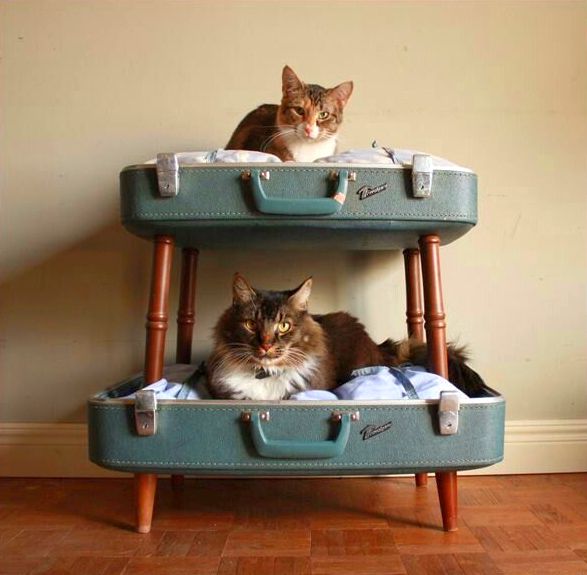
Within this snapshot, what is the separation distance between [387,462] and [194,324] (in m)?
0.68

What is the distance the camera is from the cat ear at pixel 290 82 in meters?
1.29

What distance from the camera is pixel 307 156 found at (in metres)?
1.29

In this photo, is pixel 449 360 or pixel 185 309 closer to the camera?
pixel 449 360

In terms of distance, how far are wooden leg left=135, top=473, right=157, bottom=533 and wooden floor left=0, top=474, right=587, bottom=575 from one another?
2 cm

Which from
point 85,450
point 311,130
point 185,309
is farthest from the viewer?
point 85,450

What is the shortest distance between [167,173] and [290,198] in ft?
0.72

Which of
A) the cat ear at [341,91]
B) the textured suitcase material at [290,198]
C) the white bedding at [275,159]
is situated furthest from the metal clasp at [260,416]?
the cat ear at [341,91]

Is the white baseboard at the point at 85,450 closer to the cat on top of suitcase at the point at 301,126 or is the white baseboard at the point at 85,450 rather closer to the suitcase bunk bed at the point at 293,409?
the suitcase bunk bed at the point at 293,409

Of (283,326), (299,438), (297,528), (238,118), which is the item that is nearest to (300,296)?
(283,326)

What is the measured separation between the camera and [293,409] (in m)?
1.08

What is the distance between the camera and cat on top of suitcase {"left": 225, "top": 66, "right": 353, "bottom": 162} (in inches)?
50.5

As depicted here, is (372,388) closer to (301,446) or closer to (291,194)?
(301,446)

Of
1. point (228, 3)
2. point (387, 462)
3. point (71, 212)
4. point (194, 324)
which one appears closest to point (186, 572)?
point (387, 462)

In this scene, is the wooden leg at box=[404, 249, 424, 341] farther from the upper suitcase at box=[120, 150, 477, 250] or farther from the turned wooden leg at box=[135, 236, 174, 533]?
the turned wooden leg at box=[135, 236, 174, 533]
